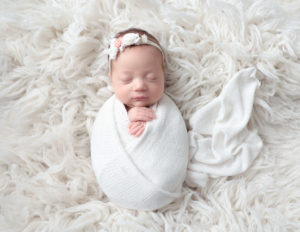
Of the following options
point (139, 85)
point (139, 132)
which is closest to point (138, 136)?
point (139, 132)

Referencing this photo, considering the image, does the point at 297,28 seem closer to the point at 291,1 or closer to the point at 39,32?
the point at 291,1

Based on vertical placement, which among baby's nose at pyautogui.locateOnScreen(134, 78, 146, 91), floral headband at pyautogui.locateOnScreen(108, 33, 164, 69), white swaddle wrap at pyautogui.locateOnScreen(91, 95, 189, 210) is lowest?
white swaddle wrap at pyautogui.locateOnScreen(91, 95, 189, 210)

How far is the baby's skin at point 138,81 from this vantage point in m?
0.99

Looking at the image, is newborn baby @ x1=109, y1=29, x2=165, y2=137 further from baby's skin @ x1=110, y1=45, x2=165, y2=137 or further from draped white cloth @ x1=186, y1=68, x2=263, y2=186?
draped white cloth @ x1=186, y1=68, x2=263, y2=186

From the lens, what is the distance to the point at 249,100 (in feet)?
3.55

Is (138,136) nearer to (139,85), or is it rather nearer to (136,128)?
(136,128)

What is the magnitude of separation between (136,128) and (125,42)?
275 millimetres

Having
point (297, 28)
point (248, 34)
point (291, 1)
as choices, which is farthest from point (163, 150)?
point (291, 1)

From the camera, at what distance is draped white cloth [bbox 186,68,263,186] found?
1.06 m

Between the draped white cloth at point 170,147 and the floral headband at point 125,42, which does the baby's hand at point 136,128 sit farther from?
the floral headband at point 125,42

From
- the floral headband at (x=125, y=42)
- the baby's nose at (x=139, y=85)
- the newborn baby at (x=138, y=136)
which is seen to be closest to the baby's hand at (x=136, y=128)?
the newborn baby at (x=138, y=136)

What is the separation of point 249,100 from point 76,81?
61 cm

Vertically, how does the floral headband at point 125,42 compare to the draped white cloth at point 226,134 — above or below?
above

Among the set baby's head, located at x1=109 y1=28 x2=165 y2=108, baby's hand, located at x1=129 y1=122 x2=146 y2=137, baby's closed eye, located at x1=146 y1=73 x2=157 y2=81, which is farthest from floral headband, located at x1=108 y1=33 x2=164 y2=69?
baby's hand, located at x1=129 y1=122 x2=146 y2=137
